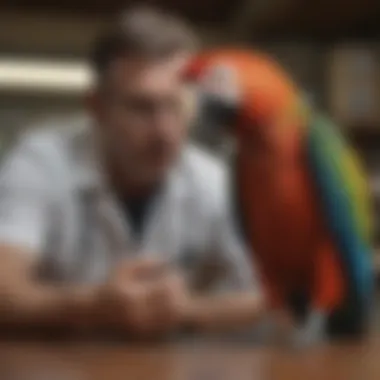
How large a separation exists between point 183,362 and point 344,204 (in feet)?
0.81

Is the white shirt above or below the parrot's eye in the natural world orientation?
below

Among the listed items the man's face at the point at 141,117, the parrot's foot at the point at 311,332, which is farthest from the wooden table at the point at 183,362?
the man's face at the point at 141,117

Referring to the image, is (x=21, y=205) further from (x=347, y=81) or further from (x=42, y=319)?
(x=347, y=81)

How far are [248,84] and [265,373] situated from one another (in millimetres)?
319

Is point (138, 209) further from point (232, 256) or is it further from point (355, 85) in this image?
point (355, 85)

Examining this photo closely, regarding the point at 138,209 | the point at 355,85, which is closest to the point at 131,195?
the point at 138,209

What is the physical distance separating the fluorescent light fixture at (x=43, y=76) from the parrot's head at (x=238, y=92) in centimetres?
10

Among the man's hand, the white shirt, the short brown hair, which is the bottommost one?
the man's hand

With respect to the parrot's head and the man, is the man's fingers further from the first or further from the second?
the parrot's head

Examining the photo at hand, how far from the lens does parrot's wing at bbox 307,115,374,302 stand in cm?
85

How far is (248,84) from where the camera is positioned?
862 mm

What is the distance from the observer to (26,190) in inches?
33.4

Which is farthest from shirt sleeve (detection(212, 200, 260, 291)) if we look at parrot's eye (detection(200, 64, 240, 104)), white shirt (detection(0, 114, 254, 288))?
parrot's eye (detection(200, 64, 240, 104))

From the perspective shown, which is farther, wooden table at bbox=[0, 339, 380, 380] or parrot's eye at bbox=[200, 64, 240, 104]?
parrot's eye at bbox=[200, 64, 240, 104]
